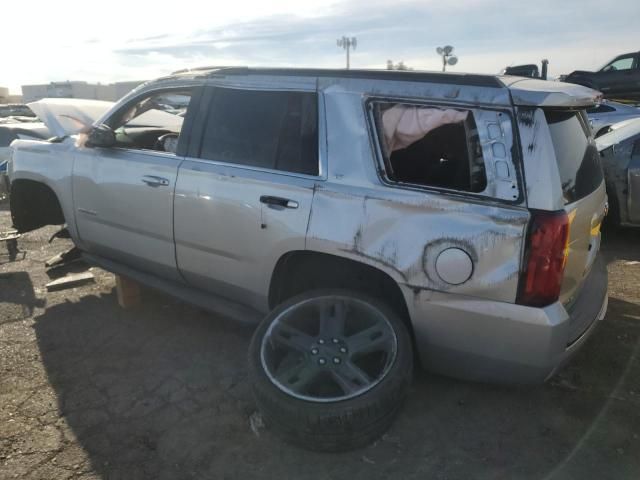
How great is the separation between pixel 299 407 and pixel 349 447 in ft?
1.04

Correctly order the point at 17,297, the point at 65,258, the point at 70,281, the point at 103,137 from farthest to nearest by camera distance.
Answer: the point at 65,258 < the point at 70,281 < the point at 17,297 < the point at 103,137

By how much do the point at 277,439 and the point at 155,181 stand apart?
1853 millimetres

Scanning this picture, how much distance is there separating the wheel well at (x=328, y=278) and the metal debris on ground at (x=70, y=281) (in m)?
2.53

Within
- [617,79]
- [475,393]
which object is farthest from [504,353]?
[617,79]

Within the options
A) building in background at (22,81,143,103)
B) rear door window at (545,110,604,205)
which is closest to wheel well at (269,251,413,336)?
rear door window at (545,110,604,205)

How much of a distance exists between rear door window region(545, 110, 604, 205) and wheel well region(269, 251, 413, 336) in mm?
979

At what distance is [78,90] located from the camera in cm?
4422

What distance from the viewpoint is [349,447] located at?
2.66m

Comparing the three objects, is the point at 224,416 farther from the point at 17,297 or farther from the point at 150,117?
the point at 150,117

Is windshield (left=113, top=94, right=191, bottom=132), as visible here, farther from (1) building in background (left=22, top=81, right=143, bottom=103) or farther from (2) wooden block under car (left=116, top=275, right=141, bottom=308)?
(1) building in background (left=22, top=81, right=143, bottom=103)

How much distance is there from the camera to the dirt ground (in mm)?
2688

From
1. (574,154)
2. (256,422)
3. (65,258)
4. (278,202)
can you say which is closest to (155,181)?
(278,202)

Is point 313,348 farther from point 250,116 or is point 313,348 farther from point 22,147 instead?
point 22,147

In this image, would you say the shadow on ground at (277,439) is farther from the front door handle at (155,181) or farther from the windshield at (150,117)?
the windshield at (150,117)
